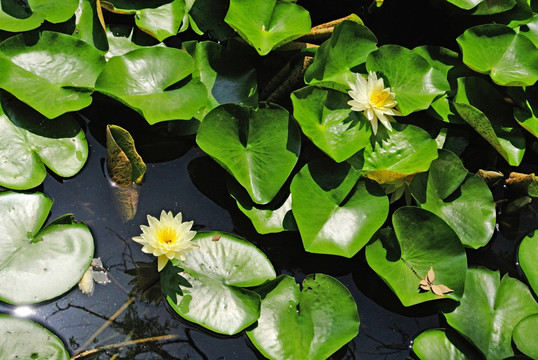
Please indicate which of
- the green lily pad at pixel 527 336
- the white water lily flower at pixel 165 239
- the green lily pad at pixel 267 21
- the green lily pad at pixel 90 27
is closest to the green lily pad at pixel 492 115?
the green lily pad at pixel 527 336

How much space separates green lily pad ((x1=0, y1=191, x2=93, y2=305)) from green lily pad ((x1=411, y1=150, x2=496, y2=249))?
169 cm

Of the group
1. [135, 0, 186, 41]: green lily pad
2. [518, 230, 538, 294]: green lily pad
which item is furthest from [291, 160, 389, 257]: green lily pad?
[135, 0, 186, 41]: green lily pad

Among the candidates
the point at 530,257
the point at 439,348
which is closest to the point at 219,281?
the point at 439,348

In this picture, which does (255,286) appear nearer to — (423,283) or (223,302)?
(223,302)

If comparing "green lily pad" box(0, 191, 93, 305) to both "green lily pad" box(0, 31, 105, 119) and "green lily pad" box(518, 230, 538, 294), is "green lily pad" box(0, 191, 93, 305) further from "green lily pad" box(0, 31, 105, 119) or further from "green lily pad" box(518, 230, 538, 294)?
"green lily pad" box(518, 230, 538, 294)

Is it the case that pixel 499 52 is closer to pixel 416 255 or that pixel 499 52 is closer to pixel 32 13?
pixel 416 255

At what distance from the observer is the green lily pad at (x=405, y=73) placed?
8.19 ft

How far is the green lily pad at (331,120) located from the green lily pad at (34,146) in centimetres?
113

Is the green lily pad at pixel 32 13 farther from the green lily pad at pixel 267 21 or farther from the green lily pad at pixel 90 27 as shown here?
the green lily pad at pixel 267 21

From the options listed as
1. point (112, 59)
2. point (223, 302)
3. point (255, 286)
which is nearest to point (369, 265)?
point (255, 286)

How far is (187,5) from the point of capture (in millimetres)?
2732

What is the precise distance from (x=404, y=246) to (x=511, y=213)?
32.3 inches

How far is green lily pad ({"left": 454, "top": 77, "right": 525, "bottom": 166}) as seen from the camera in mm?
2557

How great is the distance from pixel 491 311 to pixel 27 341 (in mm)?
2129
